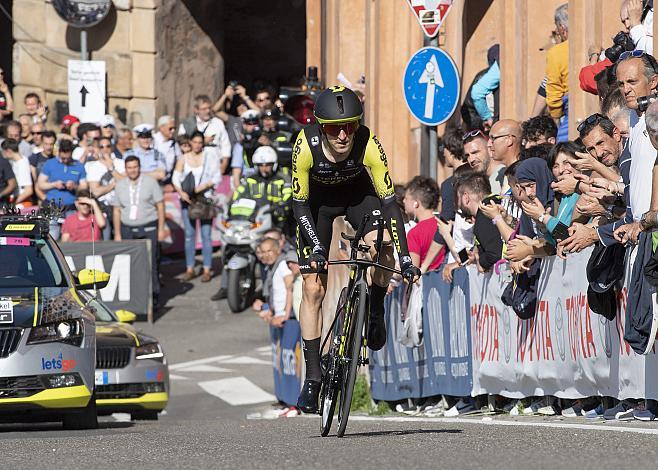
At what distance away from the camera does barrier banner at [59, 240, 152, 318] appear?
24984 mm

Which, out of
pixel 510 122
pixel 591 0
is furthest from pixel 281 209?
pixel 510 122

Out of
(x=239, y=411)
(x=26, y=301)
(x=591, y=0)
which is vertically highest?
(x=591, y=0)

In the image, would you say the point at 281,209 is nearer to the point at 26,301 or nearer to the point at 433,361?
the point at 433,361

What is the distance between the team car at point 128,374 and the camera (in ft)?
53.8

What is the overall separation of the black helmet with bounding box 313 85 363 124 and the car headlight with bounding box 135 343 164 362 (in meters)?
6.63

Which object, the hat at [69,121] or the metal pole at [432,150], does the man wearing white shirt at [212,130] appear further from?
the metal pole at [432,150]

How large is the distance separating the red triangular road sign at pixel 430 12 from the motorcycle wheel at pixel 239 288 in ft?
28.4

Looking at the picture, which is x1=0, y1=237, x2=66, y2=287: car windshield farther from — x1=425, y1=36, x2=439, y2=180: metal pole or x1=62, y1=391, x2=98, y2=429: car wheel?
x1=425, y1=36, x2=439, y2=180: metal pole

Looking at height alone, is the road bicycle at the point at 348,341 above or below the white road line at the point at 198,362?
above

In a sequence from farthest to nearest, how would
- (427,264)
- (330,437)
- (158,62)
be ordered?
1. (158,62)
2. (427,264)
3. (330,437)

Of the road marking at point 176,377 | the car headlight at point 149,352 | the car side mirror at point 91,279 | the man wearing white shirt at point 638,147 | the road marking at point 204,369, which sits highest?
the man wearing white shirt at point 638,147

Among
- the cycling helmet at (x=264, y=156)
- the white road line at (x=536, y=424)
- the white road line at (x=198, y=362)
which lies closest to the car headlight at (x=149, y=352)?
the white road line at (x=536, y=424)

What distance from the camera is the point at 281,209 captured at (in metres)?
25.2

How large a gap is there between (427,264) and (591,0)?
10.8ft
